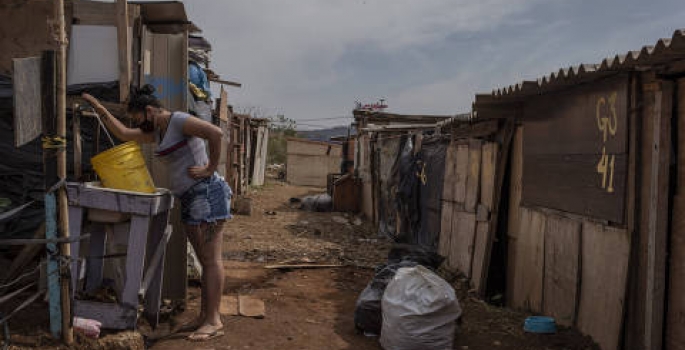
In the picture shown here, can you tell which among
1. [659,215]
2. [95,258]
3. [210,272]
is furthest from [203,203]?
[659,215]

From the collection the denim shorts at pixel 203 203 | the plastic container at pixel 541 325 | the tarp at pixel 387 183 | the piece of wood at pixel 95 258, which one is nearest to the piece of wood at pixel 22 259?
the piece of wood at pixel 95 258

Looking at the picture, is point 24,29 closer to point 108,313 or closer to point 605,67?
point 108,313

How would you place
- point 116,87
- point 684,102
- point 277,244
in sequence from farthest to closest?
point 277,244
point 116,87
point 684,102

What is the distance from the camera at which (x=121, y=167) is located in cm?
356

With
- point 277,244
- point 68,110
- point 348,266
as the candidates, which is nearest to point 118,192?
point 68,110

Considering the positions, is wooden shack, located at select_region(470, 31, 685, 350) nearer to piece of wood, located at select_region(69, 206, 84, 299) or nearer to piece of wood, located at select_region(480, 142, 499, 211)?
piece of wood, located at select_region(480, 142, 499, 211)

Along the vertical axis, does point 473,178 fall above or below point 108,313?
above

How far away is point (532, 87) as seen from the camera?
4.88m

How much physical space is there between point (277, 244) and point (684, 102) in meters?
6.92

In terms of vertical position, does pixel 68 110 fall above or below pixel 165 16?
below

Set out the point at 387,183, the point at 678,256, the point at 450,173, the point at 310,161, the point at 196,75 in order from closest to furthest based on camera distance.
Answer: the point at 678,256 → the point at 196,75 → the point at 450,173 → the point at 387,183 → the point at 310,161

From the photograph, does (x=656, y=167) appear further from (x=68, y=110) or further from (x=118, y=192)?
(x=68, y=110)

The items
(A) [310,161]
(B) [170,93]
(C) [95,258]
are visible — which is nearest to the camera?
(C) [95,258]

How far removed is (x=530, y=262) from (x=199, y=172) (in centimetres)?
353
